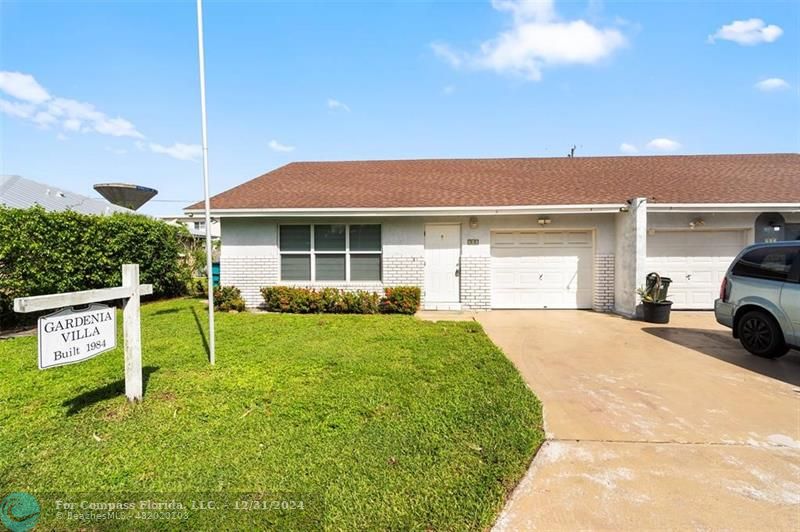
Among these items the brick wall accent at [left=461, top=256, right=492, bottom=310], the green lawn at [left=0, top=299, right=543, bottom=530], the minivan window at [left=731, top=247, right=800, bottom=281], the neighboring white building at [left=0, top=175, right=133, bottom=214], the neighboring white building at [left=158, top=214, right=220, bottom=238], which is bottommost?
the green lawn at [left=0, top=299, right=543, bottom=530]

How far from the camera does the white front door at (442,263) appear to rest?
385 inches

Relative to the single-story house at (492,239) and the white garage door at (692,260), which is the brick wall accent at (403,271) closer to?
the single-story house at (492,239)

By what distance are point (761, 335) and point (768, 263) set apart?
111 cm

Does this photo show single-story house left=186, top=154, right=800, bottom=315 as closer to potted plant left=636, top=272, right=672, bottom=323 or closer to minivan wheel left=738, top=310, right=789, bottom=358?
potted plant left=636, top=272, right=672, bottom=323

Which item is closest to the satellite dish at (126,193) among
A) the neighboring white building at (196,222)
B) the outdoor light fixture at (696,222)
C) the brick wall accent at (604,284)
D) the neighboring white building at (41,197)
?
the neighboring white building at (196,222)

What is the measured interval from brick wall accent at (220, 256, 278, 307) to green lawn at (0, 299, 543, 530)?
419 centimetres

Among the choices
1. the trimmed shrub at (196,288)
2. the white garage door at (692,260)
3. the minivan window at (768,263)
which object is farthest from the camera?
the trimmed shrub at (196,288)

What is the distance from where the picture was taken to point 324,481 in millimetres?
2492

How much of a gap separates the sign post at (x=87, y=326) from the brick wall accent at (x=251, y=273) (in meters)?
5.92

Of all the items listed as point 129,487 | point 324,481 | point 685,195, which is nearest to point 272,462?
point 324,481

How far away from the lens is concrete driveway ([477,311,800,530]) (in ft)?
7.43

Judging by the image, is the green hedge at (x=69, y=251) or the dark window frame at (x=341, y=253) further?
the dark window frame at (x=341, y=253)

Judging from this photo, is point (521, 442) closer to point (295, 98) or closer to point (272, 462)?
point (272, 462)

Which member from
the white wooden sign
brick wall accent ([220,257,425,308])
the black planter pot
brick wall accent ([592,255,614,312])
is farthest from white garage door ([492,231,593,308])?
the white wooden sign
